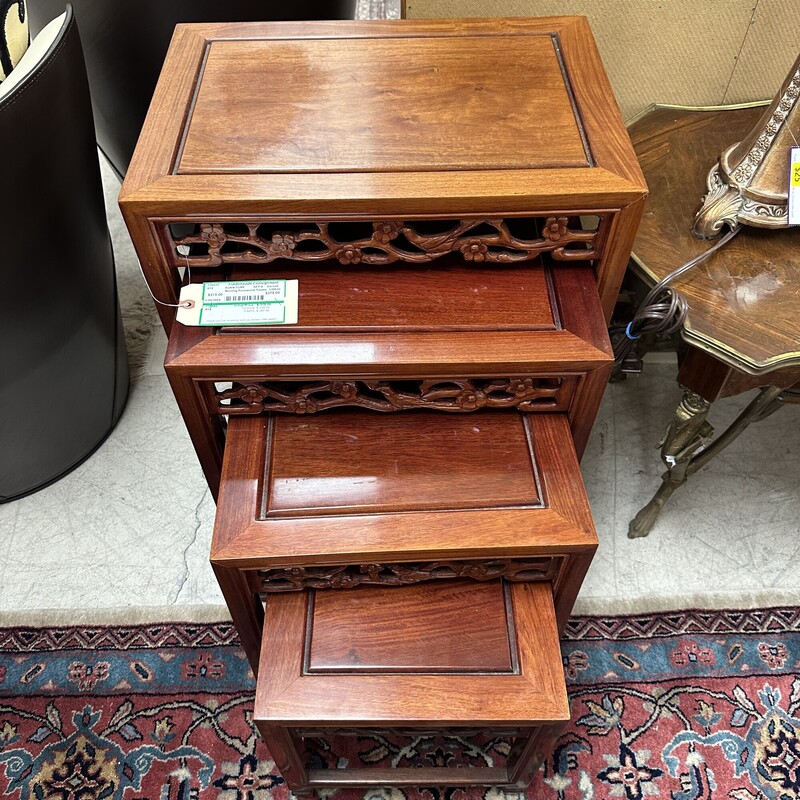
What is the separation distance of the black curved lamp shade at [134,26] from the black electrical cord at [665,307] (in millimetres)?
751

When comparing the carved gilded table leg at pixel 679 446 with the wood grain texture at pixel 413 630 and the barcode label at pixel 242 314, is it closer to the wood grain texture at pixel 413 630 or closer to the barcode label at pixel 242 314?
the wood grain texture at pixel 413 630

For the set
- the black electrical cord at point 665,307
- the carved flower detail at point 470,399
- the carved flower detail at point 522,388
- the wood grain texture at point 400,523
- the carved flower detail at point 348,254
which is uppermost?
the carved flower detail at point 348,254

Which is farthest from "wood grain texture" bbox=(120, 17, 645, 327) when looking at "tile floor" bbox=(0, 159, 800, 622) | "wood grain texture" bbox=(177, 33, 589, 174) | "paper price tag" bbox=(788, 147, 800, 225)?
"tile floor" bbox=(0, 159, 800, 622)

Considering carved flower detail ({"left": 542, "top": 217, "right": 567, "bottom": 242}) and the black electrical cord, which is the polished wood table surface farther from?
carved flower detail ({"left": 542, "top": 217, "right": 567, "bottom": 242})

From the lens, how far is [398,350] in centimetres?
81

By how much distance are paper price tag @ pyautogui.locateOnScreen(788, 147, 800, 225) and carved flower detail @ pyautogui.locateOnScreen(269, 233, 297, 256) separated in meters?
0.60

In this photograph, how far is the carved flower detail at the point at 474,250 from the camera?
83 centimetres

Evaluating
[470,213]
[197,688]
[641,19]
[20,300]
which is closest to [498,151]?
[470,213]

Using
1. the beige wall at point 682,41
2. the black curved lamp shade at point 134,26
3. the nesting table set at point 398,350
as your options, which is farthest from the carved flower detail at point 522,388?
the black curved lamp shade at point 134,26

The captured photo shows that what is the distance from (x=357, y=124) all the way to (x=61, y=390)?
67 centimetres

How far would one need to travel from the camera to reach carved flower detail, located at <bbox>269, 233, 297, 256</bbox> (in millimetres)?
817

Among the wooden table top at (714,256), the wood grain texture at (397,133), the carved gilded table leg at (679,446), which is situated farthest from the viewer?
the carved gilded table leg at (679,446)

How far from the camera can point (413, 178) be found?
778mm

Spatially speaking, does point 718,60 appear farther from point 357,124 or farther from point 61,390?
point 61,390
